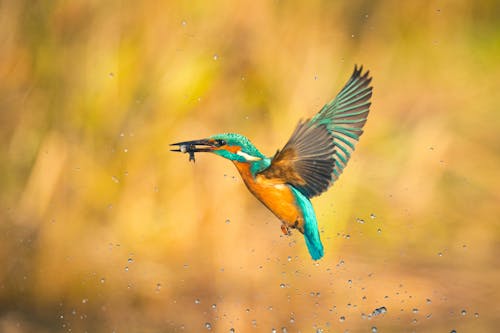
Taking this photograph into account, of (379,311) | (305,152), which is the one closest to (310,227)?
(305,152)

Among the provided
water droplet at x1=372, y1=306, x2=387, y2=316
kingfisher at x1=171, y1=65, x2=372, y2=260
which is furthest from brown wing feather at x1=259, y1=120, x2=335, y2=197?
water droplet at x1=372, y1=306, x2=387, y2=316

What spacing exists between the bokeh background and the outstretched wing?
0.83 meters

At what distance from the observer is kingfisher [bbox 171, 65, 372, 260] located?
126 cm

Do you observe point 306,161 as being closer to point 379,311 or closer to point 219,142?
point 219,142

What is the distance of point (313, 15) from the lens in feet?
7.48

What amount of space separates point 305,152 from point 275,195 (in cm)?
14

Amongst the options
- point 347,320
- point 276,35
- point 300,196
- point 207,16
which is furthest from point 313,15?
point 300,196

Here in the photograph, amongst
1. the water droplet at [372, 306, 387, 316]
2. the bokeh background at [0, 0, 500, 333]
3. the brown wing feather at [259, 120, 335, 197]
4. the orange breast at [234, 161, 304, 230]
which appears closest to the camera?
the brown wing feather at [259, 120, 335, 197]

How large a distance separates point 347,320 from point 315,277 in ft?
0.69

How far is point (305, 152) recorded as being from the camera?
1271 mm

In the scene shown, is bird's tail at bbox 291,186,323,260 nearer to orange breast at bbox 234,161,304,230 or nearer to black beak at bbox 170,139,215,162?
orange breast at bbox 234,161,304,230

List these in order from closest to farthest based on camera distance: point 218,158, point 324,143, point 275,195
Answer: point 324,143 → point 275,195 → point 218,158

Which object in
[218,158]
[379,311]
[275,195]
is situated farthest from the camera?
[218,158]

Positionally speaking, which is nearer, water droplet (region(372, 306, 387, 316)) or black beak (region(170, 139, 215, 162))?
black beak (region(170, 139, 215, 162))
